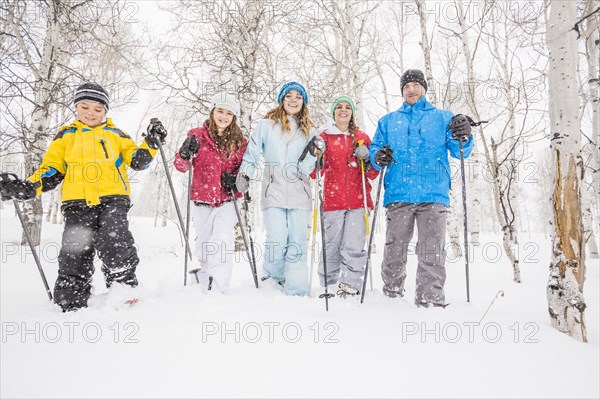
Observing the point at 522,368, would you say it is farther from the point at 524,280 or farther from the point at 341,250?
the point at 524,280

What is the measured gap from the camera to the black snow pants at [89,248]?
2938 mm

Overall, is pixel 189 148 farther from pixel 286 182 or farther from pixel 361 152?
pixel 361 152

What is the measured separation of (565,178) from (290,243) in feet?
8.49

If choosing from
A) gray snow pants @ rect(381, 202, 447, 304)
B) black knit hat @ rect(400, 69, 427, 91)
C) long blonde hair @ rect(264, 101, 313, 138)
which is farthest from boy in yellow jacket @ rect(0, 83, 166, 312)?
black knit hat @ rect(400, 69, 427, 91)

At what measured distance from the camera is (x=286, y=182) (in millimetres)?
3594

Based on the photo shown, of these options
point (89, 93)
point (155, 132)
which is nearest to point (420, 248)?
point (155, 132)

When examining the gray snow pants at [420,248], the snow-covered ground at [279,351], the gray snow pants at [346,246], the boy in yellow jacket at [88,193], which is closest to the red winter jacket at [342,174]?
the gray snow pants at [346,246]

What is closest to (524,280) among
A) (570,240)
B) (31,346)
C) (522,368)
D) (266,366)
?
(570,240)

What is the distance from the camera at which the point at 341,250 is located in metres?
3.74

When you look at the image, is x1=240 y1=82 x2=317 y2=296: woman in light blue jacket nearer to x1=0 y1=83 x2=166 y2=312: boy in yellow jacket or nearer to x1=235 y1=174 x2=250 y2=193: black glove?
x1=235 y1=174 x2=250 y2=193: black glove

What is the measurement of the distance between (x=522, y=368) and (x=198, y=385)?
180 centimetres

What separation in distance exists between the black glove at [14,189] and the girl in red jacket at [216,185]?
123 cm

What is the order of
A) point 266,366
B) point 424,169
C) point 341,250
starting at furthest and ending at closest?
point 341,250, point 424,169, point 266,366

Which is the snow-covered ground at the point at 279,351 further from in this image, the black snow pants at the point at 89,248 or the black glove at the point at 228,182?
the black glove at the point at 228,182
